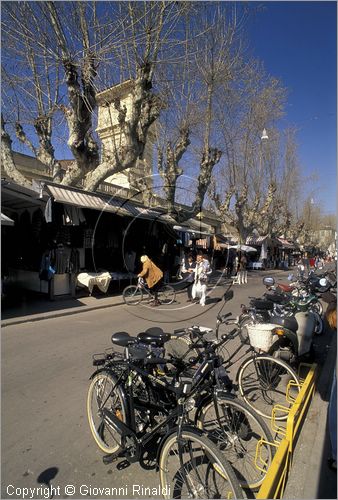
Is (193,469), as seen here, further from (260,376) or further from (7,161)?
(7,161)

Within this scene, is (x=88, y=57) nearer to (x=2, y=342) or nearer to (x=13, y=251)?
(x=13, y=251)

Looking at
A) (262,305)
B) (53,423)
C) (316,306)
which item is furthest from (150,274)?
(53,423)

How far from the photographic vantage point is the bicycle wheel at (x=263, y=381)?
12.9ft

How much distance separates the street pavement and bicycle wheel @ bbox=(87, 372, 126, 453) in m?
0.11

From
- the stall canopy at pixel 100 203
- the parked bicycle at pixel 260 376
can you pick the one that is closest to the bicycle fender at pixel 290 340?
the parked bicycle at pixel 260 376

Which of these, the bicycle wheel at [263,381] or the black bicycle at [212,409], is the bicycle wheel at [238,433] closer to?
the black bicycle at [212,409]

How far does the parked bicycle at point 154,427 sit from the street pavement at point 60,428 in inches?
7.5

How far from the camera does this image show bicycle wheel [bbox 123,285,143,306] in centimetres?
1117

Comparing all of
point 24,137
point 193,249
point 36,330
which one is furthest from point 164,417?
point 193,249

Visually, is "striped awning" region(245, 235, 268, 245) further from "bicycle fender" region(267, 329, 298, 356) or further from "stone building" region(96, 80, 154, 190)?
"bicycle fender" region(267, 329, 298, 356)

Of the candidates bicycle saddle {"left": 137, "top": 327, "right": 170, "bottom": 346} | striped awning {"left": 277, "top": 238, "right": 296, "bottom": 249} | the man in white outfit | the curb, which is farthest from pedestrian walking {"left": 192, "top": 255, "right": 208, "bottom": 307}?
striped awning {"left": 277, "top": 238, "right": 296, "bottom": 249}

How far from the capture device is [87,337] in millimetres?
6715

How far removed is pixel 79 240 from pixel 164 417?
988 cm

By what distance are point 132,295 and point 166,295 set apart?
146 centimetres
